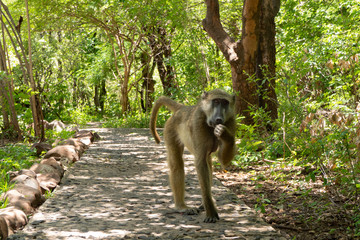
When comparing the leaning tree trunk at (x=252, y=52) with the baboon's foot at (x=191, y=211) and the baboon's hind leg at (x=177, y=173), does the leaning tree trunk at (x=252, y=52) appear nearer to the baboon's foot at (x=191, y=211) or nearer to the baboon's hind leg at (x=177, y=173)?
the baboon's hind leg at (x=177, y=173)

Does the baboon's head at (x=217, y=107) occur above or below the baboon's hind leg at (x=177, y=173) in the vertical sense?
above

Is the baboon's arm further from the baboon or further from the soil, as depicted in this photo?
the soil

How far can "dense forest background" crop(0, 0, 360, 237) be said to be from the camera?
17.6ft

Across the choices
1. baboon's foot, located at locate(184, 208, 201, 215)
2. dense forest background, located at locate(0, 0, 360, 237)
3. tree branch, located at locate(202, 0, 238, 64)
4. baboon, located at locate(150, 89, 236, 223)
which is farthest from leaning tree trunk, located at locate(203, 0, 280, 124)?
baboon's foot, located at locate(184, 208, 201, 215)

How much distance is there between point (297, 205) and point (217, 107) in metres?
1.96

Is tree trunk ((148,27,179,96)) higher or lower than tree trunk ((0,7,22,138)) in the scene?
higher

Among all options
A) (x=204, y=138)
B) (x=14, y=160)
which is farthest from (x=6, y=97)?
(x=204, y=138)

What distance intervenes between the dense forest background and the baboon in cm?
96

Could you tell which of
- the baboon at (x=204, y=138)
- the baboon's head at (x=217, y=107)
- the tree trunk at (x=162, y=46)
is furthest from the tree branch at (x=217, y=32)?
the tree trunk at (x=162, y=46)

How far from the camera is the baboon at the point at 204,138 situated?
4836 millimetres

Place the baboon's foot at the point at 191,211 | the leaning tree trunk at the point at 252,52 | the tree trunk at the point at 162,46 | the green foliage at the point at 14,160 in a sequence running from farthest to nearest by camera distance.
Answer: the tree trunk at the point at 162,46
the leaning tree trunk at the point at 252,52
the green foliage at the point at 14,160
the baboon's foot at the point at 191,211

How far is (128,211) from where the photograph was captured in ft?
18.7

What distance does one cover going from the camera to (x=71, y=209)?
572 centimetres

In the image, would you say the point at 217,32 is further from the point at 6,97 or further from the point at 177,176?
the point at 6,97
